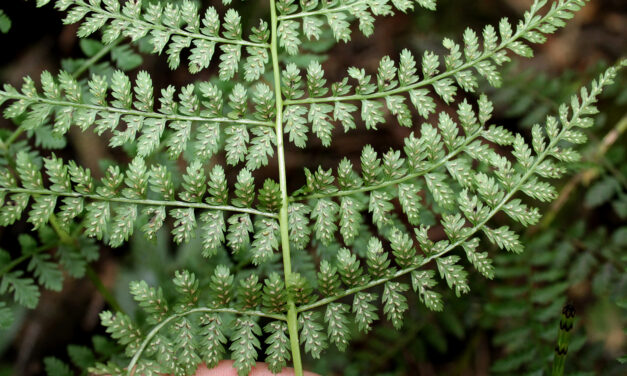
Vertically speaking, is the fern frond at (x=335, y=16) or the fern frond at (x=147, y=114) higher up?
the fern frond at (x=335, y=16)

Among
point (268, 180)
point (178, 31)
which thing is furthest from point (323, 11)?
point (268, 180)

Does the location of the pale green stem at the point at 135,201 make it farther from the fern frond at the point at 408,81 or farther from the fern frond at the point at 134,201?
the fern frond at the point at 408,81

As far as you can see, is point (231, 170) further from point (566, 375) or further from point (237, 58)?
point (566, 375)

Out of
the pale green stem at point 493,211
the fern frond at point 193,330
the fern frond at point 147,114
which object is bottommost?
the fern frond at point 193,330

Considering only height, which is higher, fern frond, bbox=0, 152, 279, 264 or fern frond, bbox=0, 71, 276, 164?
fern frond, bbox=0, 71, 276, 164

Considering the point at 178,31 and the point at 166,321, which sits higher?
the point at 178,31

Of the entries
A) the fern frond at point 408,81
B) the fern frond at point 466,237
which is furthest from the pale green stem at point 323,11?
the fern frond at point 466,237

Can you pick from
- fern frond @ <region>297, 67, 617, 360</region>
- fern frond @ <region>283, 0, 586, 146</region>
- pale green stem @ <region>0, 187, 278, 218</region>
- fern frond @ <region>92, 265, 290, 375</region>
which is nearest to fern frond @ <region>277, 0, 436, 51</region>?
fern frond @ <region>283, 0, 586, 146</region>

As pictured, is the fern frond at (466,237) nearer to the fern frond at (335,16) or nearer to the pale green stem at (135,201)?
the pale green stem at (135,201)

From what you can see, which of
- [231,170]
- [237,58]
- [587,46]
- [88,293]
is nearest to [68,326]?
[88,293]

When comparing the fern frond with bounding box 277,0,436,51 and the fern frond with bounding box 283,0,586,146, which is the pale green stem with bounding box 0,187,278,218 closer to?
the fern frond with bounding box 283,0,586,146

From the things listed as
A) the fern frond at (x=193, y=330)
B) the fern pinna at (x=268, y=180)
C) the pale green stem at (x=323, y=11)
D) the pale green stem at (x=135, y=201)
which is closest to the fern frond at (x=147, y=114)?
the fern pinna at (x=268, y=180)

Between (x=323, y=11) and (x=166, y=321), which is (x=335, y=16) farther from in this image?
(x=166, y=321)
